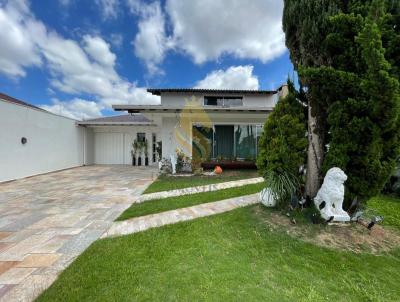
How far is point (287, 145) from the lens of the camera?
3.99m

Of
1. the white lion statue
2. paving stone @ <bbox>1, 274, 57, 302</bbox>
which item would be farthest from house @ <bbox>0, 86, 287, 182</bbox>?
paving stone @ <bbox>1, 274, 57, 302</bbox>

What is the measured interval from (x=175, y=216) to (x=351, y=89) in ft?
12.9

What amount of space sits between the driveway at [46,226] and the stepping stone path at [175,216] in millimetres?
297

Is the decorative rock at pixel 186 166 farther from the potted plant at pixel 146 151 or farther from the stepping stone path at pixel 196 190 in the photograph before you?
the potted plant at pixel 146 151

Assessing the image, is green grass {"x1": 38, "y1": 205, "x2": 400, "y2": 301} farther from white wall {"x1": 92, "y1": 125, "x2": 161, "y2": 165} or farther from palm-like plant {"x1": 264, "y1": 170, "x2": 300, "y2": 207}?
white wall {"x1": 92, "y1": 125, "x2": 161, "y2": 165}

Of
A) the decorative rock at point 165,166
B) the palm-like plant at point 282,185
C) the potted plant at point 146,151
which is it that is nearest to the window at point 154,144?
the potted plant at point 146,151

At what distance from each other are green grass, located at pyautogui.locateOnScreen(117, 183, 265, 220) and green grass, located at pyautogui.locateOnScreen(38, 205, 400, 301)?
1.15 meters

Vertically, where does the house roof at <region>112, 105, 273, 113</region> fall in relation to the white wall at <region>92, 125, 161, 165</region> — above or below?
above

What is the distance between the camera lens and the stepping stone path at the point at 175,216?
11.7 feet

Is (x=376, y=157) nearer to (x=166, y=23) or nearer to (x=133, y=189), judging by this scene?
(x=133, y=189)

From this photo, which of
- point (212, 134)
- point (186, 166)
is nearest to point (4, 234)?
point (186, 166)

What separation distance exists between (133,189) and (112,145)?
8919 millimetres

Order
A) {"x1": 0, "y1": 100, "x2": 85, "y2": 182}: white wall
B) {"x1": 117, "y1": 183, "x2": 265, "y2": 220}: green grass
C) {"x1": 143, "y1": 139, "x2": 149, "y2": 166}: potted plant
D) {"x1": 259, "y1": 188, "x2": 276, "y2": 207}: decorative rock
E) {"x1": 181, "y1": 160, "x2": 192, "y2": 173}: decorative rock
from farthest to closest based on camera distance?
{"x1": 143, "y1": 139, "x2": 149, "y2": 166}: potted plant
{"x1": 181, "y1": 160, "x2": 192, "y2": 173}: decorative rock
{"x1": 0, "y1": 100, "x2": 85, "y2": 182}: white wall
{"x1": 117, "y1": 183, "x2": 265, "y2": 220}: green grass
{"x1": 259, "y1": 188, "x2": 276, "y2": 207}: decorative rock

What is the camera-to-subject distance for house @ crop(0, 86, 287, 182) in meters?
8.59
